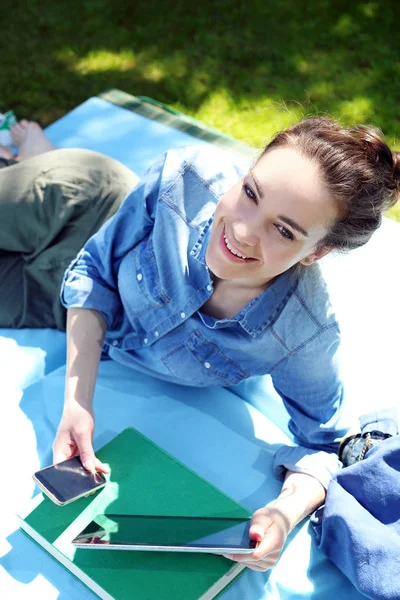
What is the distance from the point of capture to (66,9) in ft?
12.8

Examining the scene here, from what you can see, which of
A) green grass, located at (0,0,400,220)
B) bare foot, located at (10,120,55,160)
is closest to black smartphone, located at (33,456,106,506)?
bare foot, located at (10,120,55,160)

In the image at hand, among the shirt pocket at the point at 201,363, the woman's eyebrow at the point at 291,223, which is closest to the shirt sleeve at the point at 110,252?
the shirt pocket at the point at 201,363

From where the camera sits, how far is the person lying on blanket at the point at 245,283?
1.41 metres

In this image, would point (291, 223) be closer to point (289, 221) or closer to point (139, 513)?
point (289, 221)

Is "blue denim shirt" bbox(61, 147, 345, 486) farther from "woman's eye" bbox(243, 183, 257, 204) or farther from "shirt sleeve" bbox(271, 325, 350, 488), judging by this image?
"woman's eye" bbox(243, 183, 257, 204)

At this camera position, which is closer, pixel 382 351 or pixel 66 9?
pixel 382 351

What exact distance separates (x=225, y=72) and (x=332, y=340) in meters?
2.37

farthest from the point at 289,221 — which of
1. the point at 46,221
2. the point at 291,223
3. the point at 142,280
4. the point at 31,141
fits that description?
the point at 31,141

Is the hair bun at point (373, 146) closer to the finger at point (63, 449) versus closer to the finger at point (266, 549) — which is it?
the finger at point (266, 549)

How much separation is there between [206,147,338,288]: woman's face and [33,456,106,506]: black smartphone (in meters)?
0.57

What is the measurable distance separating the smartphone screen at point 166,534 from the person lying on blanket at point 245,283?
5 centimetres

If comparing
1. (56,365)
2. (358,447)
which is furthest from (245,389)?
(56,365)

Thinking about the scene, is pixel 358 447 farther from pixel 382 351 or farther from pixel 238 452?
pixel 382 351

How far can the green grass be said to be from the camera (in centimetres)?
344
